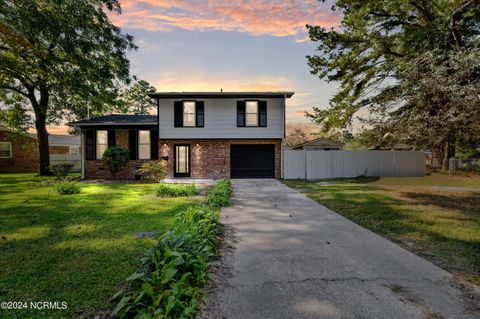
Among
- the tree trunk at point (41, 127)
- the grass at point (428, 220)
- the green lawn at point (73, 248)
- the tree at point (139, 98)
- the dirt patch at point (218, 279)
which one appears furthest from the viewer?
the tree at point (139, 98)

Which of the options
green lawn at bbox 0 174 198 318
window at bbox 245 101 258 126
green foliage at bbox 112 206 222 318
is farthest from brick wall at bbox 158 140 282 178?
green foliage at bbox 112 206 222 318

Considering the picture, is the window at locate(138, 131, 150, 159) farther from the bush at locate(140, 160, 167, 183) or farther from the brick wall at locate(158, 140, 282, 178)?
the bush at locate(140, 160, 167, 183)

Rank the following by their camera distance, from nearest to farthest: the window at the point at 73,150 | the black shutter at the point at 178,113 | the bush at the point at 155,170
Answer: the bush at the point at 155,170 → the black shutter at the point at 178,113 → the window at the point at 73,150

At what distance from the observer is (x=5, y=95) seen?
19719mm

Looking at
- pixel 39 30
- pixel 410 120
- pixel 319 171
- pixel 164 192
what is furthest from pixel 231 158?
pixel 39 30

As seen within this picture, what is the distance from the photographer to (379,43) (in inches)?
593

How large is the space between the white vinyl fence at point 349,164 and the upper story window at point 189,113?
6.28 m

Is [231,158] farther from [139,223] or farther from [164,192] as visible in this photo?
[139,223]

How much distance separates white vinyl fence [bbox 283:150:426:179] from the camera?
606 inches

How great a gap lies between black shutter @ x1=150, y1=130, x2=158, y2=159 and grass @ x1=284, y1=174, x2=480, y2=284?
1026cm

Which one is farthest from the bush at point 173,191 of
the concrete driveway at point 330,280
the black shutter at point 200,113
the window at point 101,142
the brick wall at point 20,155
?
the brick wall at point 20,155

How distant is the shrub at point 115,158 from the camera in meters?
14.3

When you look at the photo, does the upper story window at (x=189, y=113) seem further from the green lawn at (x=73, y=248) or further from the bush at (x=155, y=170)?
the green lawn at (x=73, y=248)

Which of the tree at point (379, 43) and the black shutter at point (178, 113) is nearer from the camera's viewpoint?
the tree at point (379, 43)
